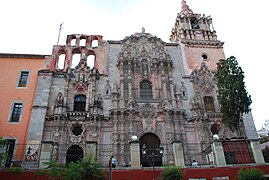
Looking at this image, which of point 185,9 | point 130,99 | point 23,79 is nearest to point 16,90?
point 23,79

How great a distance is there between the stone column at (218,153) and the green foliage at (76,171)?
752cm

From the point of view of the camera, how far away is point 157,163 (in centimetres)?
2053

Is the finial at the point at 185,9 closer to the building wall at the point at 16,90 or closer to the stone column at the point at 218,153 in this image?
the building wall at the point at 16,90

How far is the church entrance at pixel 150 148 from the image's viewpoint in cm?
2030

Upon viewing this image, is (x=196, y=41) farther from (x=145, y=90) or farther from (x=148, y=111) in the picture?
(x=148, y=111)

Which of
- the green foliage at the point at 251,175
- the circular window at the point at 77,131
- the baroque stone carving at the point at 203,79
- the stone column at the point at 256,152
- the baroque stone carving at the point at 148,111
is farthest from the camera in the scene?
the baroque stone carving at the point at 203,79

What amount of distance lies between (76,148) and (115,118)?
13.7 ft

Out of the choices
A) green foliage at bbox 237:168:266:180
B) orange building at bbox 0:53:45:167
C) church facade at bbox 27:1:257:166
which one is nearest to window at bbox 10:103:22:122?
orange building at bbox 0:53:45:167

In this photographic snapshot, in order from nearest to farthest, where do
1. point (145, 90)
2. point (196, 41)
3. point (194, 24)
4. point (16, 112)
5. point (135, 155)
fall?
1. point (135, 155)
2. point (16, 112)
3. point (145, 90)
4. point (196, 41)
5. point (194, 24)

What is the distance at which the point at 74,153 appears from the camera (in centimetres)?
2069

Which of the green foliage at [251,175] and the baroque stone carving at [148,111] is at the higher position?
the baroque stone carving at [148,111]

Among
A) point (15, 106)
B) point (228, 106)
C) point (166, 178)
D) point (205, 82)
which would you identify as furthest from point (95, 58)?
point (166, 178)

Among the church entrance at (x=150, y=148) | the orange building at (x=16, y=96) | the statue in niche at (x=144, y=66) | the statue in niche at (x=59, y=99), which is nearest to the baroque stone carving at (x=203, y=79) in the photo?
the statue in niche at (x=144, y=66)

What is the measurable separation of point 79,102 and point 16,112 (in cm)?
549
